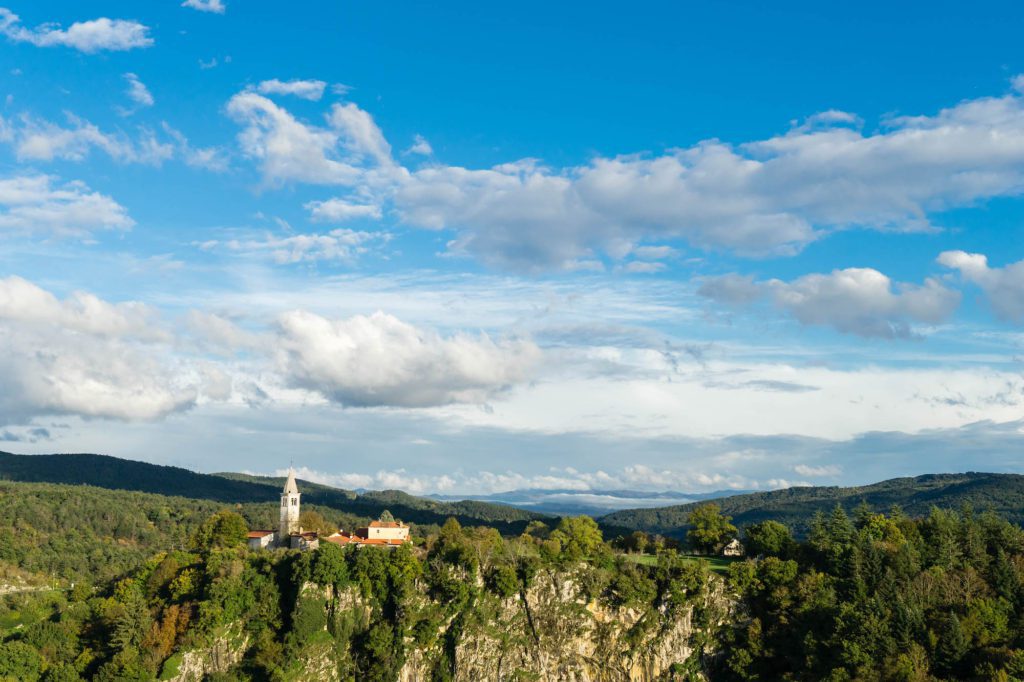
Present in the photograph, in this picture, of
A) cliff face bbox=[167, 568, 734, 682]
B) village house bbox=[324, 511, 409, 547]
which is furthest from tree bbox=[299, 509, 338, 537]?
cliff face bbox=[167, 568, 734, 682]

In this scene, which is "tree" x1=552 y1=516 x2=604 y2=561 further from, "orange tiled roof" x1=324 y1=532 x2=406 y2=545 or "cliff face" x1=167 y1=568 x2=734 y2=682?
"orange tiled roof" x1=324 y1=532 x2=406 y2=545

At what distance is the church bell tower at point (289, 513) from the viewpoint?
81875 mm

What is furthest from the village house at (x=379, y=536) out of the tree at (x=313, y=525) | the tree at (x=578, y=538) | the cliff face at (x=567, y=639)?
the tree at (x=578, y=538)

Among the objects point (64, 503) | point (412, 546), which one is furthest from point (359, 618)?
point (64, 503)

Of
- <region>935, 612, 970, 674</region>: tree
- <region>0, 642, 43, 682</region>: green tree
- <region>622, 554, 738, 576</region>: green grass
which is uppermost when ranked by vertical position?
<region>622, 554, 738, 576</region>: green grass

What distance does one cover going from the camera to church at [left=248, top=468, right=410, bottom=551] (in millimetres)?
77688

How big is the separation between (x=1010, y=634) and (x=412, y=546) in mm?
47746

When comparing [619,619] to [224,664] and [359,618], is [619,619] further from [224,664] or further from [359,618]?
[224,664]

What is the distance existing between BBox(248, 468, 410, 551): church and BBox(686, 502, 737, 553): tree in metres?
28.9

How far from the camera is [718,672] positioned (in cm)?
6738

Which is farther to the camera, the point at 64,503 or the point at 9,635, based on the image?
the point at 64,503

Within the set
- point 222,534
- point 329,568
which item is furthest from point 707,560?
point 222,534

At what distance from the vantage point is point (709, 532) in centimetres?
8069

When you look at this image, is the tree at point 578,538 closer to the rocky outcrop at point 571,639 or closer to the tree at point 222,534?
the rocky outcrop at point 571,639
